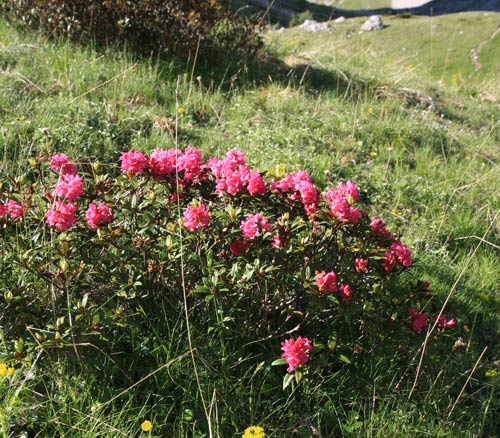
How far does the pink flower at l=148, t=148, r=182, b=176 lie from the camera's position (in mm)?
2207

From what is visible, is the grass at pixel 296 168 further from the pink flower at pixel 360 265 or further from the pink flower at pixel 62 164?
the pink flower at pixel 62 164

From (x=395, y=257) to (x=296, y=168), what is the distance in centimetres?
190

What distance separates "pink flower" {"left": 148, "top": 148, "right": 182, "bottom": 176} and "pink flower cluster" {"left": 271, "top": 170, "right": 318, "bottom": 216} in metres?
0.46

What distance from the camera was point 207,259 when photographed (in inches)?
85.0

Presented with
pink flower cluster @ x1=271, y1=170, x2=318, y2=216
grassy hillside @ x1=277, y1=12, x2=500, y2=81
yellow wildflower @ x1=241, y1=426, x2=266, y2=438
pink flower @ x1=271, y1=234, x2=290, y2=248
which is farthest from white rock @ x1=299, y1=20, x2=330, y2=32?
yellow wildflower @ x1=241, y1=426, x2=266, y2=438

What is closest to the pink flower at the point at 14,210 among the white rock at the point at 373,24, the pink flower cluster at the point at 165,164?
the pink flower cluster at the point at 165,164

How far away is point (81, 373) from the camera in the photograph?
6.56 feet

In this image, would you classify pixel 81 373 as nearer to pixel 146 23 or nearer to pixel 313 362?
pixel 313 362

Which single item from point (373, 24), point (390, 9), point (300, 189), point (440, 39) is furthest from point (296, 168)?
point (390, 9)

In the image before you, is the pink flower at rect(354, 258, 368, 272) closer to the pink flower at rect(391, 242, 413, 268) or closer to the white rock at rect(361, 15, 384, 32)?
the pink flower at rect(391, 242, 413, 268)

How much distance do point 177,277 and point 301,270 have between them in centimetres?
57

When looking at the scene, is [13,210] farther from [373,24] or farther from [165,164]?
[373,24]


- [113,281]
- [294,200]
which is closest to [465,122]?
[294,200]

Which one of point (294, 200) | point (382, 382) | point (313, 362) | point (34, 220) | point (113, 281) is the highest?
point (294, 200)
